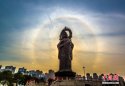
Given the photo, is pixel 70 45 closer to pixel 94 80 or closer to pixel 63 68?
pixel 63 68

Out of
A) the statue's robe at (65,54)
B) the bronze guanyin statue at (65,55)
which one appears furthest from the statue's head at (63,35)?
the statue's robe at (65,54)

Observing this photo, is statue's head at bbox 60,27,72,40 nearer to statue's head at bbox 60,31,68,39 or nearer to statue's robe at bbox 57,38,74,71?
statue's head at bbox 60,31,68,39

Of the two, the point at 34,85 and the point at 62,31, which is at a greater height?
the point at 62,31

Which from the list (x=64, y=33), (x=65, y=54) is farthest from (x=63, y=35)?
(x=65, y=54)

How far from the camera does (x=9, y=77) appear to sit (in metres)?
168

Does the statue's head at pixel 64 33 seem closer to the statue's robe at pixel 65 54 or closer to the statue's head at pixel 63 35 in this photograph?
the statue's head at pixel 63 35

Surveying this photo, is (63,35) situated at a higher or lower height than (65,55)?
higher

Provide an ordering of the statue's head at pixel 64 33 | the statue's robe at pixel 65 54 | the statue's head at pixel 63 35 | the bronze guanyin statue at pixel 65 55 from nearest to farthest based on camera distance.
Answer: the bronze guanyin statue at pixel 65 55
the statue's robe at pixel 65 54
the statue's head at pixel 63 35
the statue's head at pixel 64 33

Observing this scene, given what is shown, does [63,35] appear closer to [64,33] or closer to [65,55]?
[64,33]

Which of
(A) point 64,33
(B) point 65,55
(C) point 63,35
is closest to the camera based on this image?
(B) point 65,55

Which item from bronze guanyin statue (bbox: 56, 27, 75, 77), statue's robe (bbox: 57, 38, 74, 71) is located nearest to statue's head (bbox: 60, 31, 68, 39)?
bronze guanyin statue (bbox: 56, 27, 75, 77)

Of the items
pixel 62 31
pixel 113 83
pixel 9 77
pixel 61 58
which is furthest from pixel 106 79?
pixel 9 77

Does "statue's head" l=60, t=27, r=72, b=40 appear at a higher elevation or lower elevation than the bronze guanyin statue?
higher

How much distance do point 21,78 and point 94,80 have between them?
3723 inches
